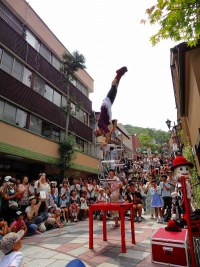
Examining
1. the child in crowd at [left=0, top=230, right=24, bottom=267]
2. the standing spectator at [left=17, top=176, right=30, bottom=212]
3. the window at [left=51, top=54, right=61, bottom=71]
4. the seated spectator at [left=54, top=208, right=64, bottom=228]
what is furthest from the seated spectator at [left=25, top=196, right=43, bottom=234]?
the window at [left=51, top=54, right=61, bottom=71]

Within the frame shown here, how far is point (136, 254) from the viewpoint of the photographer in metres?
4.47

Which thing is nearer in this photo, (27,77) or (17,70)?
(17,70)

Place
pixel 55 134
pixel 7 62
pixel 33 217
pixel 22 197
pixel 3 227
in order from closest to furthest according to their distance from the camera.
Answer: pixel 3 227
pixel 33 217
pixel 22 197
pixel 7 62
pixel 55 134

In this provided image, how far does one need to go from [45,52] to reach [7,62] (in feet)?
17.3

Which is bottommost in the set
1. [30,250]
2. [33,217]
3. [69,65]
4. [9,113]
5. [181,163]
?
[30,250]

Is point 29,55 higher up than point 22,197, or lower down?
higher up

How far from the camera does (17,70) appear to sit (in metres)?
14.5

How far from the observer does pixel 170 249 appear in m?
3.78

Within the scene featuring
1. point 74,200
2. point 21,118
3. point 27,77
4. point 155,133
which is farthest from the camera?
point 155,133

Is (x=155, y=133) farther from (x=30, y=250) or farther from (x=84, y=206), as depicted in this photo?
(x=30, y=250)

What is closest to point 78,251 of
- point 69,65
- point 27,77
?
point 27,77

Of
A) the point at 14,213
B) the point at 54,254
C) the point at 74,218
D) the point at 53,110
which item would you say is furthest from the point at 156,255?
the point at 53,110

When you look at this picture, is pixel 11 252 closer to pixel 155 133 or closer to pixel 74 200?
pixel 74 200

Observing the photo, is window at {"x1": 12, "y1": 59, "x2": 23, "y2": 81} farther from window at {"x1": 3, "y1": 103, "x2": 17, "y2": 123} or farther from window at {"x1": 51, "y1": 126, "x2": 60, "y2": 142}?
window at {"x1": 51, "y1": 126, "x2": 60, "y2": 142}
